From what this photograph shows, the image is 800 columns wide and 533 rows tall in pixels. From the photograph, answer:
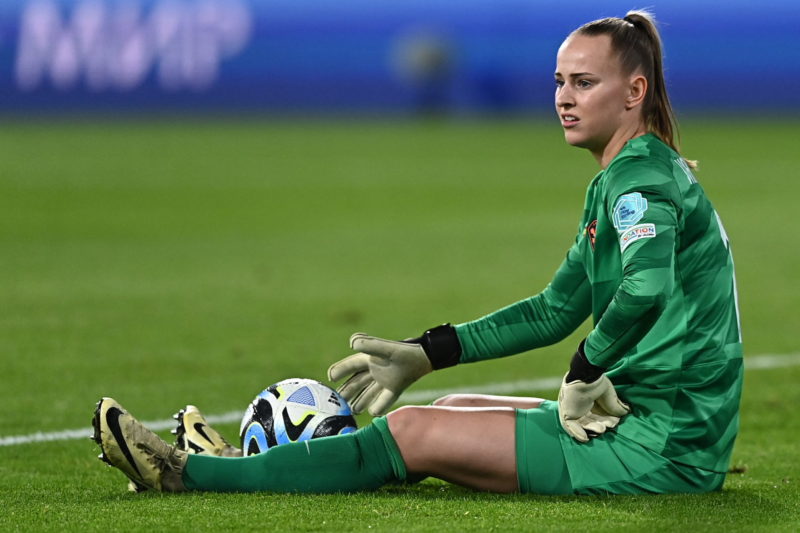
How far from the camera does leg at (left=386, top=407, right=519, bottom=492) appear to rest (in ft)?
14.1

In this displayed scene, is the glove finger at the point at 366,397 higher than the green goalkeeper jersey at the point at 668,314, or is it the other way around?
the green goalkeeper jersey at the point at 668,314

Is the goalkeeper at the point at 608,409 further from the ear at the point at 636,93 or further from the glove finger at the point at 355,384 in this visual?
the glove finger at the point at 355,384

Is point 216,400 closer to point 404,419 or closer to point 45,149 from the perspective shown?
point 404,419

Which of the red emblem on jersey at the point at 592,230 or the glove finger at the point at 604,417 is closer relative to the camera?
the glove finger at the point at 604,417

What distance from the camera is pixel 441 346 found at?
4816 millimetres

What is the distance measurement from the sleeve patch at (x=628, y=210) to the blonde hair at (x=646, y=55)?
0.37 meters

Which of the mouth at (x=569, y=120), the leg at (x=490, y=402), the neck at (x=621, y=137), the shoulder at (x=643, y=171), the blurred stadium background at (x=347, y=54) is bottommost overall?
the leg at (x=490, y=402)

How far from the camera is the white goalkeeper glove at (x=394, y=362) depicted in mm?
4766

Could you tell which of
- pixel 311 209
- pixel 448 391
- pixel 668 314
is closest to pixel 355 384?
pixel 668 314

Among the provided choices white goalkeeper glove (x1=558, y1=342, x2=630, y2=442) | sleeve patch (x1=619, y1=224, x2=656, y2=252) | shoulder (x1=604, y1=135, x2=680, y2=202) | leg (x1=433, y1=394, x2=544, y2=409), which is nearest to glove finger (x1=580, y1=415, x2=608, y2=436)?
white goalkeeper glove (x1=558, y1=342, x2=630, y2=442)

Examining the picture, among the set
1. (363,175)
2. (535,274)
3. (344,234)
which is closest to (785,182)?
(363,175)

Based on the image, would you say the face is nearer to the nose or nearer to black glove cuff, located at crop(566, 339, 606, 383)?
the nose

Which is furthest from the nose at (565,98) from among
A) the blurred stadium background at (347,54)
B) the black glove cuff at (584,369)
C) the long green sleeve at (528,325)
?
the blurred stadium background at (347,54)

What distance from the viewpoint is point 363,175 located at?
2261cm
